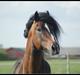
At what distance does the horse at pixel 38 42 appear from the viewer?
2.74m

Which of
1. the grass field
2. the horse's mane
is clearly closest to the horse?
the horse's mane

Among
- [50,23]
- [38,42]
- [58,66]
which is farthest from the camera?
[58,66]

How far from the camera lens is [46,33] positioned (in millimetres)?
2791

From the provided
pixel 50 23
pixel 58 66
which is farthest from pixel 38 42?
pixel 58 66

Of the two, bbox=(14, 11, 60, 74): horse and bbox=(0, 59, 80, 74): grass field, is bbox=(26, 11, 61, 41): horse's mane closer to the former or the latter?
bbox=(14, 11, 60, 74): horse

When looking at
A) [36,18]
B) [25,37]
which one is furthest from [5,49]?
[36,18]

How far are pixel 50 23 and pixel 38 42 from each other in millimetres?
331

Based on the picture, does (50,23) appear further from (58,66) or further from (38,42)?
(58,66)

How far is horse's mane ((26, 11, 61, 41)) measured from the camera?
2.90m

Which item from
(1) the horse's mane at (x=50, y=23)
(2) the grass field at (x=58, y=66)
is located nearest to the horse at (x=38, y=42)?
(1) the horse's mane at (x=50, y=23)

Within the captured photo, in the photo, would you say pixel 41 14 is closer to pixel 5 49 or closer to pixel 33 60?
pixel 33 60

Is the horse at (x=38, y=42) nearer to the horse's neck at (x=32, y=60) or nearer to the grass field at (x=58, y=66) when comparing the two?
the horse's neck at (x=32, y=60)

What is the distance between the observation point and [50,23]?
2.94 m

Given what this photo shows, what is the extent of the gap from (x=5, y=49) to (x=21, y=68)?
3.01 ft
